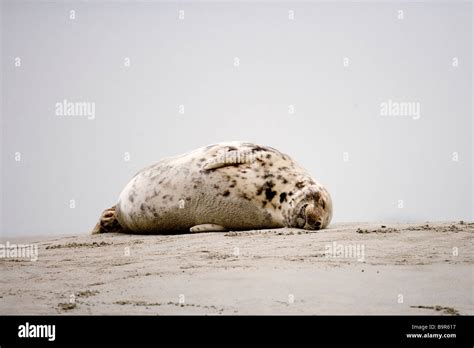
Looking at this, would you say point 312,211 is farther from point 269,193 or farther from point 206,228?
point 206,228

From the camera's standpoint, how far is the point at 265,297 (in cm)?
314

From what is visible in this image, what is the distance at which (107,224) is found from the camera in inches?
313

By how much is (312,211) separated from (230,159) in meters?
1.14

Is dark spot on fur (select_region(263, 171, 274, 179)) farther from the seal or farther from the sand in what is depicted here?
the sand

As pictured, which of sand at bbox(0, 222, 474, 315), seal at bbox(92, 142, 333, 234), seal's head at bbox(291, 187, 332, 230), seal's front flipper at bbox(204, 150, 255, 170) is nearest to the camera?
sand at bbox(0, 222, 474, 315)

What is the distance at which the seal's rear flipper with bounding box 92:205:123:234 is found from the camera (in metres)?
7.95

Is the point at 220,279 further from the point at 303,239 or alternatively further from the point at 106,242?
the point at 106,242

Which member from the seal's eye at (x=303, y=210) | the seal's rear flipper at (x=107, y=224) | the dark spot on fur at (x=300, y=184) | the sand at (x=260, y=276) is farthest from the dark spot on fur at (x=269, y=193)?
the seal's rear flipper at (x=107, y=224)

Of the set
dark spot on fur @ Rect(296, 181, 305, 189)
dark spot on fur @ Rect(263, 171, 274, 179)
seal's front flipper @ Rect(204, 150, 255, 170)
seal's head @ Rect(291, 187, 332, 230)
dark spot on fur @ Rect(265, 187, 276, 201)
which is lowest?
seal's head @ Rect(291, 187, 332, 230)

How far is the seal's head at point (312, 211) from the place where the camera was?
6268 millimetres

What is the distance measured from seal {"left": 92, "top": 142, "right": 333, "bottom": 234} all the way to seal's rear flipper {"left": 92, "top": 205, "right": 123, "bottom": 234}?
0.68 meters

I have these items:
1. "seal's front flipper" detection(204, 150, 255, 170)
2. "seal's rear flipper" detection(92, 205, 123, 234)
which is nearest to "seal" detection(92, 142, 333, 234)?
"seal's front flipper" detection(204, 150, 255, 170)
